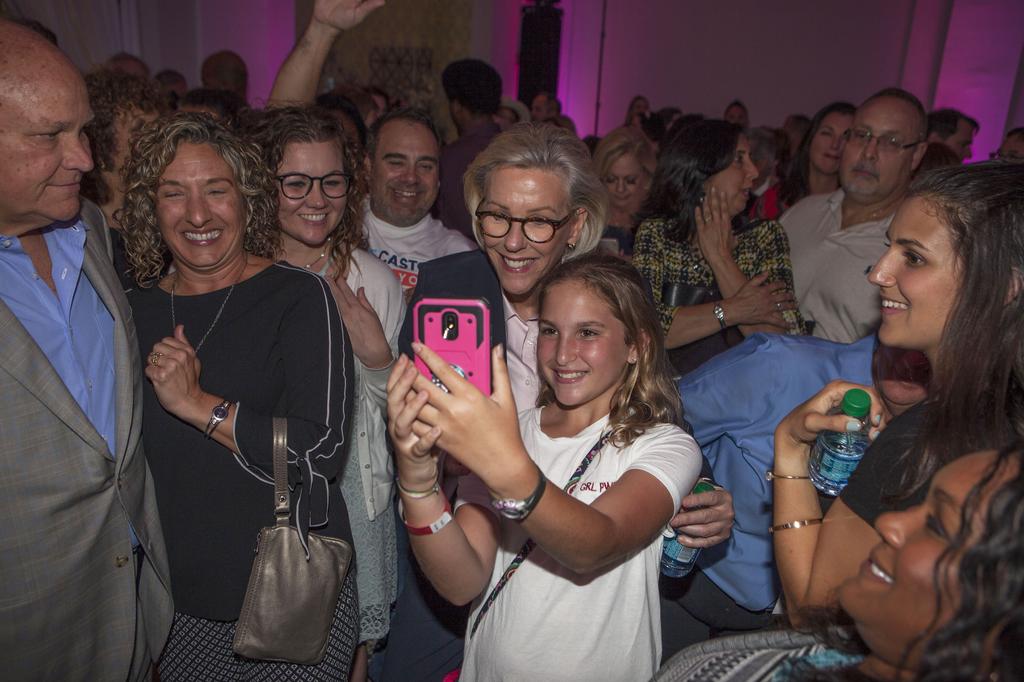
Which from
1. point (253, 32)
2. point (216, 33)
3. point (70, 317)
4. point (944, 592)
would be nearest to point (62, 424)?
point (70, 317)

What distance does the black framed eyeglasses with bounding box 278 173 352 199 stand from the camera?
232 centimetres

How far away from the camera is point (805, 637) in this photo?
1151 millimetres

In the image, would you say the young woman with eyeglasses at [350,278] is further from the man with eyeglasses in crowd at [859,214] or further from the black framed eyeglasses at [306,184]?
the man with eyeglasses in crowd at [859,214]

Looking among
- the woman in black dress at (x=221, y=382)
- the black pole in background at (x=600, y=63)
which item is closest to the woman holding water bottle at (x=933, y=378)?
the woman in black dress at (x=221, y=382)

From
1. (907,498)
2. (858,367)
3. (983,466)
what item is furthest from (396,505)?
(983,466)

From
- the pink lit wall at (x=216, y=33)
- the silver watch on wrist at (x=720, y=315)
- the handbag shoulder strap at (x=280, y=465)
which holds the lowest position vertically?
the handbag shoulder strap at (x=280, y=465)

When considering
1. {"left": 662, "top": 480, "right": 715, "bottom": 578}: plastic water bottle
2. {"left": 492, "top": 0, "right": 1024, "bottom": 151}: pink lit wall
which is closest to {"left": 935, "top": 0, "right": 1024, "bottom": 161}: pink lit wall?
{"left": 492, "top": 0, "right": 1024, "bottom": 151}: pink lit wall

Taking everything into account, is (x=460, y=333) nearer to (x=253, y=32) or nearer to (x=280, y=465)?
(x=280, y=465)

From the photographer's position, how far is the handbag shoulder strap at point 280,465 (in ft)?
5.49

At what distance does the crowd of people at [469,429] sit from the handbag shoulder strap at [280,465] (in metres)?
0.01

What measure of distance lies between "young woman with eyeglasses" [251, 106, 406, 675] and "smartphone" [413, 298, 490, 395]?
3.32 feet

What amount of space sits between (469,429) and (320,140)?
1616 millimetres

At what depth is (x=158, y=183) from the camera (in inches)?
72.1

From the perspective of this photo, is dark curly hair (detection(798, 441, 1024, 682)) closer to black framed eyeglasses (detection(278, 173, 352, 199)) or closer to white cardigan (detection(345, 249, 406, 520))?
white cardigan (detection(345, 249, 406, 520))
